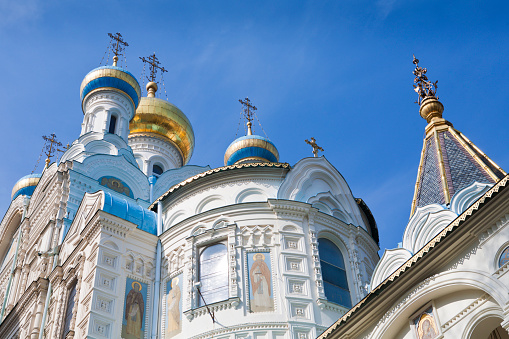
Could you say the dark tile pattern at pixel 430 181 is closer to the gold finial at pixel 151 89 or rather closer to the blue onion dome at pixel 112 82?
the blue onion dome at pixel 112 82

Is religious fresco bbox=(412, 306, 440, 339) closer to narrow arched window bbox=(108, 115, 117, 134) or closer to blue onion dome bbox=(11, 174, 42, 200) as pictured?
narrow arched window bbox=(108, 115, 117, 134)

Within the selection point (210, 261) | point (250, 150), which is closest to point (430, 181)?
point (210, 261)

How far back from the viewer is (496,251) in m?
7.47

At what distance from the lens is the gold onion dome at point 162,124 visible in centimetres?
2577

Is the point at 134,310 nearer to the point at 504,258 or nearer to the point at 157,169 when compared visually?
the point at 504,258

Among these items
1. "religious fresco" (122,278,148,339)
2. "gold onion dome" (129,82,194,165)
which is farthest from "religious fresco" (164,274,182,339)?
"gold onion dome" (129,82,194,165)

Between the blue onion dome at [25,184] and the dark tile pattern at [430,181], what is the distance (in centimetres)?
2104

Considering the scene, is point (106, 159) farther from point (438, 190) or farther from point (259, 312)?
point (438, 190)

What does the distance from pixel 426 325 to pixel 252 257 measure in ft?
19.3

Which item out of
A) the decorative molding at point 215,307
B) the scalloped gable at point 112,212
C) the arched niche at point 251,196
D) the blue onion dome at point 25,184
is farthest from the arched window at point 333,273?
the blue onion dome at point 25,184

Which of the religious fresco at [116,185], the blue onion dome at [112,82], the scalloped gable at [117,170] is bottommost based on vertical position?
the religious fresco at [116,185]

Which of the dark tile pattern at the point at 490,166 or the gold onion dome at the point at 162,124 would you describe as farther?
the gold onion dome at the point at 162,124

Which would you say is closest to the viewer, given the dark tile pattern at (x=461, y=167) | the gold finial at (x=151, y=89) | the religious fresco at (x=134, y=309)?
the dark tile pattern at (x=461, y=167)

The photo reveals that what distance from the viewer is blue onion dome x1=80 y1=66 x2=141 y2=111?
23.5 metres
